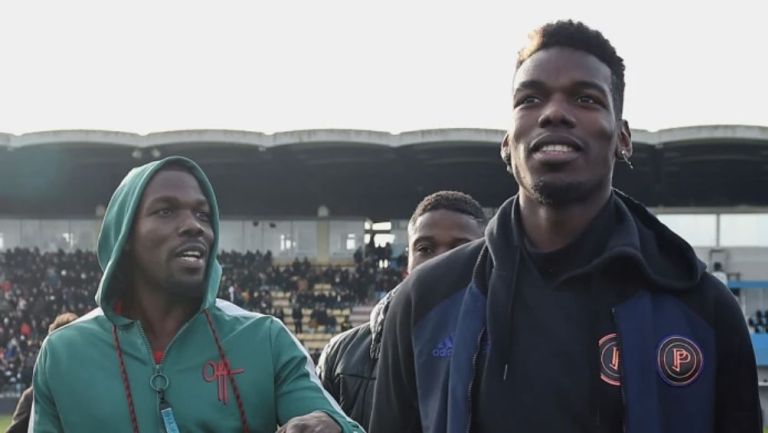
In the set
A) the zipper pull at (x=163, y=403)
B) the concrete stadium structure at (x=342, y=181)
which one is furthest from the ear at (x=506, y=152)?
the concrete stadium structure at (x=342, y=181)

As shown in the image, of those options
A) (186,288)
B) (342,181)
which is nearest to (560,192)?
(186,288)

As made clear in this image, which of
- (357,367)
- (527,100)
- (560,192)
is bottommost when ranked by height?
(357,367)

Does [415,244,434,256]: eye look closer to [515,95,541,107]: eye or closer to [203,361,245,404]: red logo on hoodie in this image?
[203,361,245,404]: red logo on hoodie

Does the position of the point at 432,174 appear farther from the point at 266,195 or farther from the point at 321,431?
the point at 321,431

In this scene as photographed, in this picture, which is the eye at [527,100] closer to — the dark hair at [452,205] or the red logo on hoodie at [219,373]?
the red logo on hoodie at [219,373]

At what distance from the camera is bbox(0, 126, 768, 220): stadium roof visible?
85.5ft

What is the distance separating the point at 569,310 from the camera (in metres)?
2.04

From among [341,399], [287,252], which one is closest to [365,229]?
[287,252]

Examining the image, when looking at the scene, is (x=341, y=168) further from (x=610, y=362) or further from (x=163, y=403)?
(x=610, y=362)

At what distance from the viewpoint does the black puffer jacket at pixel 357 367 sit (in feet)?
12.8

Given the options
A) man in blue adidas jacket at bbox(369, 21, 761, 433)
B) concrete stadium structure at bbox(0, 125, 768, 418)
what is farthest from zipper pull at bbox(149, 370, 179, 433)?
concrete stadium structure at bbox(0, 125, 768, 418)

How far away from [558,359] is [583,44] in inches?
27.3

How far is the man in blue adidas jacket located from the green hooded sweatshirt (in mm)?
503

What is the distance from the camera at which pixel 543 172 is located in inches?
81.6
